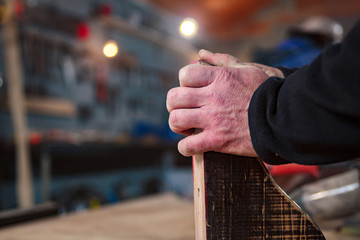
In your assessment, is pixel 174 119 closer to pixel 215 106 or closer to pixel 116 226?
pixel 215 106

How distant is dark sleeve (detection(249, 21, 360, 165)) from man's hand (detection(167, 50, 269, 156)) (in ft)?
0.07

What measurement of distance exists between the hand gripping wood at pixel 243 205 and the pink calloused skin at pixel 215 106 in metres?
0.03

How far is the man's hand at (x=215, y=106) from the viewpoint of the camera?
0.45m

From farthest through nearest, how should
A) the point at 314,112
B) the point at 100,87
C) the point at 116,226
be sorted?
the point at 100,87 → the point at 116,226 → the point at 314,112

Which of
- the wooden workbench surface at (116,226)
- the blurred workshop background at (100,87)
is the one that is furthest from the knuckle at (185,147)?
the blurred workshop background at (100,87)

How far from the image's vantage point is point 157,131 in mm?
4027

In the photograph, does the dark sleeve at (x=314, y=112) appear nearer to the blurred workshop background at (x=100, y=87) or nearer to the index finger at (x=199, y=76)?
the index finger at (x=199, y=76)

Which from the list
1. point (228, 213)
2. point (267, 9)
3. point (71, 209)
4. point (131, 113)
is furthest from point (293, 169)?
point (267, 9)

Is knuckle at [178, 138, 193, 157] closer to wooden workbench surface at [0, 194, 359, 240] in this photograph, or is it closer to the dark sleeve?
the dark sleeve

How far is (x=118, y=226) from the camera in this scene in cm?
97

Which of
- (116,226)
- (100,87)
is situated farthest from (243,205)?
(100,87)

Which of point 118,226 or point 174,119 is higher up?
point 174,119

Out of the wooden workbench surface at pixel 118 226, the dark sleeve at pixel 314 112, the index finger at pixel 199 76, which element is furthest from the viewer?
the wooden workbench surface at pixel 118 226

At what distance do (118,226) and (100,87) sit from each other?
114 inches
